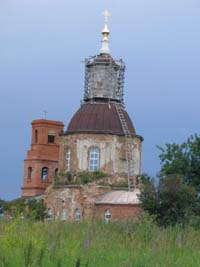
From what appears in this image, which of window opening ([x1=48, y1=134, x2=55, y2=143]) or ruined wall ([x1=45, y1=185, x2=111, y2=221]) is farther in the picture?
window opening ([x1=48, y1=134, x2=55, y2=143])

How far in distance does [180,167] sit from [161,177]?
25.2ft

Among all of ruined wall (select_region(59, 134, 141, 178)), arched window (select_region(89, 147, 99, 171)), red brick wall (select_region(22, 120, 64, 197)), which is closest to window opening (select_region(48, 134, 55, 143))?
red brick wall (select_region(22, 120, 64, 197))

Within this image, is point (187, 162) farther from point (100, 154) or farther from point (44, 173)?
point (44, 173)

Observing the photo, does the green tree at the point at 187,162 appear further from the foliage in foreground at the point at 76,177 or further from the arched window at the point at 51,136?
the arched window at the point at 51,136

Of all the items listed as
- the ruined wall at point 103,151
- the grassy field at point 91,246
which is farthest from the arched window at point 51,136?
the grassy field at point 91,246

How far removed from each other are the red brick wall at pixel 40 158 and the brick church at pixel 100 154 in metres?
16.7

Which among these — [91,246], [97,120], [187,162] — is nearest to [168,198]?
[187,162]

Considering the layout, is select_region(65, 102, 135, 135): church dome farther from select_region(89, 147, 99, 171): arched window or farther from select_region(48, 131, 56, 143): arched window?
select_region(48, 131, 56, 143): arched window

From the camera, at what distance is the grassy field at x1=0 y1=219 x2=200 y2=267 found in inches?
371

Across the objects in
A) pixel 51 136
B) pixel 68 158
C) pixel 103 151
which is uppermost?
pixel 51 136

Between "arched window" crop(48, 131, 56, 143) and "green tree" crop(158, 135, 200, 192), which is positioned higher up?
"arched window" crop(48, 131, 56, 143)

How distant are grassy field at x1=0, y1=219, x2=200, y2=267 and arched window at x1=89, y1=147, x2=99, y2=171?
54673mm

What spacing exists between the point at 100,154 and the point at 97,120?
10.2 ft

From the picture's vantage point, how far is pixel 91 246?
34.6ft
